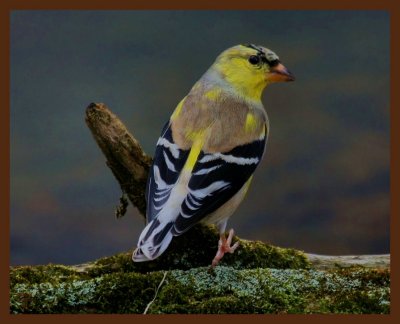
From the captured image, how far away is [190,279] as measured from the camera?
464cm

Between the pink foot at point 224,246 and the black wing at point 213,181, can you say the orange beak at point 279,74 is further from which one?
the pink foot at point 224,246

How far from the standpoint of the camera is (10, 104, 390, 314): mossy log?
4477 mm

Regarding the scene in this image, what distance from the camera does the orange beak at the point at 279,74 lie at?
5320 mm

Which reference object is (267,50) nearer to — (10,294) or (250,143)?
(250,143)

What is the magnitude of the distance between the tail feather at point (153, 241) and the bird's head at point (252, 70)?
4.15ft

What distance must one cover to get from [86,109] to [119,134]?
265 mm

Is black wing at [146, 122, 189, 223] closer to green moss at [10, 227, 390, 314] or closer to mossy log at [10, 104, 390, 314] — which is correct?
mossy log at [10, 104, 390, 314]

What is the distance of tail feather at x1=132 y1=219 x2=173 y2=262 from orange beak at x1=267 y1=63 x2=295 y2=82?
4.56 feet

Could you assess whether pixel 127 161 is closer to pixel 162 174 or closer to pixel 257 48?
pixel 162 174

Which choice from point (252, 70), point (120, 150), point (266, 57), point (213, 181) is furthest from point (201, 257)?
point (266, 57)

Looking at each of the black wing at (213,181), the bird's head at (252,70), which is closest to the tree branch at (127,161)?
the black wing at (213,181)

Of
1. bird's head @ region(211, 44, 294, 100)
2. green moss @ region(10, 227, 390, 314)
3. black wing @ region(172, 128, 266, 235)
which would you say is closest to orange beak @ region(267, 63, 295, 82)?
bird's head @ region(211, 44, 294, 100)

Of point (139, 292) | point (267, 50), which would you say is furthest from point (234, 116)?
point (139, 292)

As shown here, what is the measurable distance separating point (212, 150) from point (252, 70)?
0.85 meters
